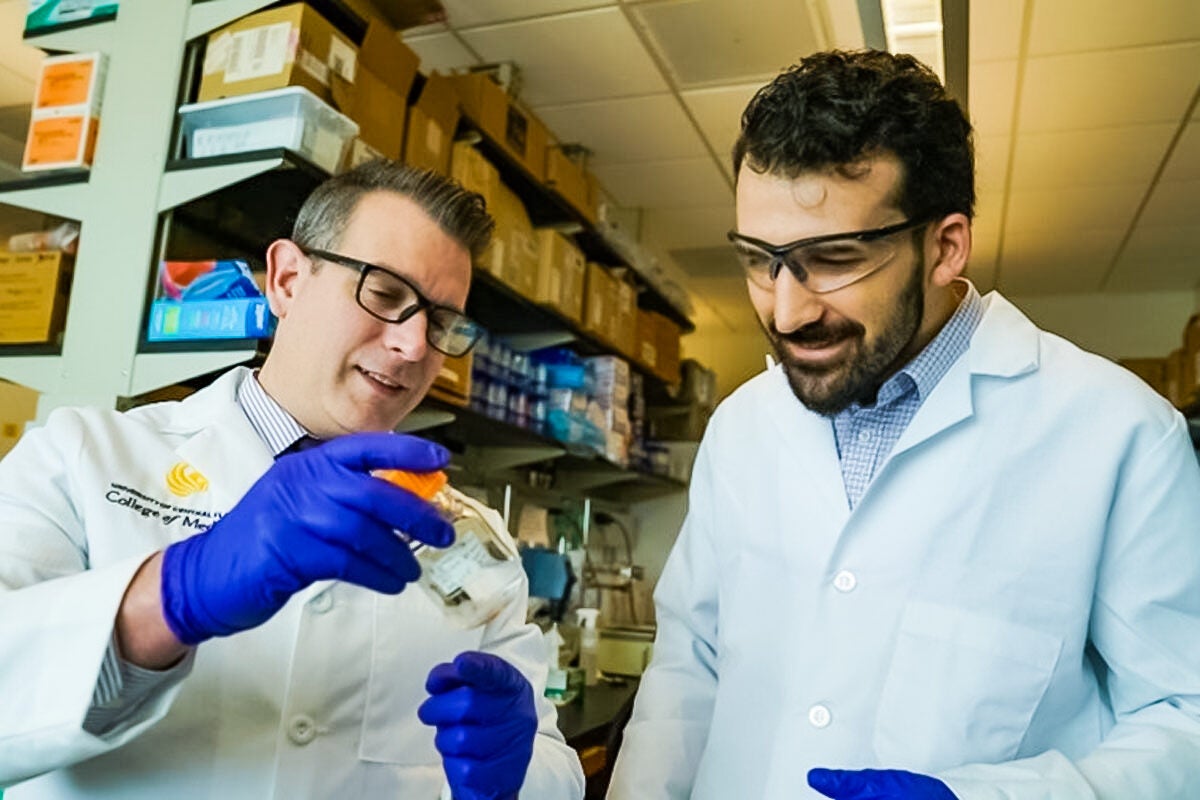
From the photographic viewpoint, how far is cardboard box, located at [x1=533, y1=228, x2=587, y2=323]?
311 centimetres

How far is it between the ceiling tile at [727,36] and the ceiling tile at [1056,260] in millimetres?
1990

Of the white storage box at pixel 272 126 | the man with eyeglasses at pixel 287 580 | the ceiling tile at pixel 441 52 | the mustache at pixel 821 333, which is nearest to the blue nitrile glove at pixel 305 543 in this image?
the man with eyeglasses at pixel 287 580

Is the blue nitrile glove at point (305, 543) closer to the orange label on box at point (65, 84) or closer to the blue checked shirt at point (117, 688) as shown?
the blue checked shirt at point (117, 688)

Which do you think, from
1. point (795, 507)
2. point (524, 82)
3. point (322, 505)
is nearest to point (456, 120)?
point (524, 82)

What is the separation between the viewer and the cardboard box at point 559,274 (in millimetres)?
3109

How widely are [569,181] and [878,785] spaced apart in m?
2.72

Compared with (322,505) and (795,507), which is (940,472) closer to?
(795,507)

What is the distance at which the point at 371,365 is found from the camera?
128 centimetres

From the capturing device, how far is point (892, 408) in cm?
123

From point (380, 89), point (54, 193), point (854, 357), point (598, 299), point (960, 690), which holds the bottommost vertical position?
point (960, 690)

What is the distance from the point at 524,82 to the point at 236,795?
2751 mm

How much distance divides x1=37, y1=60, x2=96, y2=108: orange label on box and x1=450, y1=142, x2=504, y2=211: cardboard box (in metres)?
0.90

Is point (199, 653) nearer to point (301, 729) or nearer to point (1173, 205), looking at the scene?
point (301, 729)

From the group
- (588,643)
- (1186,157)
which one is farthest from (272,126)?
(1186,157)
